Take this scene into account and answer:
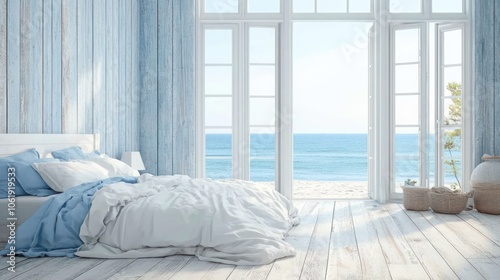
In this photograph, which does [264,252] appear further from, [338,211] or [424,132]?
[424,132]

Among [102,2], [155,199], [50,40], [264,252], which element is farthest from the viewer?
[102,2]

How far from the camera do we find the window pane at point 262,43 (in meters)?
6.63

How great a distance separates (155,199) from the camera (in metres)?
3.54

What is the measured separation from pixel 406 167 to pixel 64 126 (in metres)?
3.98

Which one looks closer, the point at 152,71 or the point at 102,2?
the point at 102,2

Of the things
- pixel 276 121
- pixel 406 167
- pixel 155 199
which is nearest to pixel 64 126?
pixel 155 199

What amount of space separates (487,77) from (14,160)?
5.11 m

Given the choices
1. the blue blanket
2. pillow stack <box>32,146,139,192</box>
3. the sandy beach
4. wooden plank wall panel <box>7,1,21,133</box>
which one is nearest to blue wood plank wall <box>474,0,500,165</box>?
pillow stack <box>32,146,139,192</box>

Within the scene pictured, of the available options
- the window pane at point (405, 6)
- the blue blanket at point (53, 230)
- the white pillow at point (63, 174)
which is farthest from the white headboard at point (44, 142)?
the window pane at point (405, 6)

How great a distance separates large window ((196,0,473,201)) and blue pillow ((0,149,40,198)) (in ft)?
8.97

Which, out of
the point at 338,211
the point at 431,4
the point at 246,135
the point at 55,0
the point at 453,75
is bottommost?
the point at 338,211

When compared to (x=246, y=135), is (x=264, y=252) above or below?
below

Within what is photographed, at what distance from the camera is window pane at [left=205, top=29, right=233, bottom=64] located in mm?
6660

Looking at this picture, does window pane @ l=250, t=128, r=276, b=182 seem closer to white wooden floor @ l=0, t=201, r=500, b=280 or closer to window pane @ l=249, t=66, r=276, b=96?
window pane @ l=249, t=66, r=276, b=96
